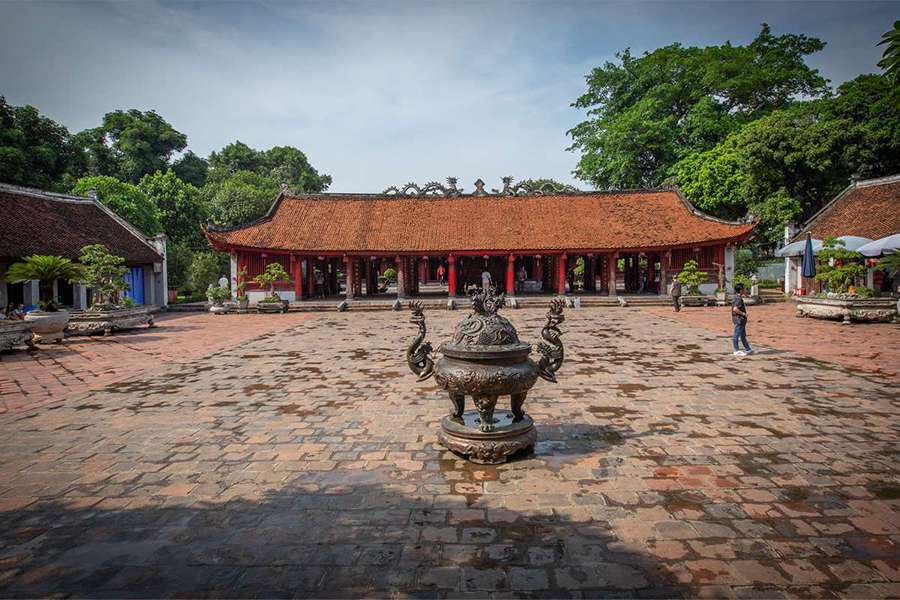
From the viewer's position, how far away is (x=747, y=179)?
28.9 metres

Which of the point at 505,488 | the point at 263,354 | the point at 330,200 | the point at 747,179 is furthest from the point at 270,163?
the point at 505,488

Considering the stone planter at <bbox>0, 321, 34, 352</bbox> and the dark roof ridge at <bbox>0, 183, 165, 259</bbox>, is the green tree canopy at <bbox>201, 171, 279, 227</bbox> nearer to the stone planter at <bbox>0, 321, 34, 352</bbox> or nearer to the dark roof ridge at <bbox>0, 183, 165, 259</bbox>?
the dark roof ridge at <bbox>0, 183, 165, 259</bbox>

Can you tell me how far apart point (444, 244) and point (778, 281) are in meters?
21.9

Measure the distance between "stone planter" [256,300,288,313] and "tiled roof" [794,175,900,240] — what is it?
25612 mm

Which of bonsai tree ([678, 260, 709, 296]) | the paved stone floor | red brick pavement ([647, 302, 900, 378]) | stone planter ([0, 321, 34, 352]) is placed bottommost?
the paved stone floor

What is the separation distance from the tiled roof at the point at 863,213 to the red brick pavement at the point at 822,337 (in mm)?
6980

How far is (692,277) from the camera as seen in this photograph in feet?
72.6

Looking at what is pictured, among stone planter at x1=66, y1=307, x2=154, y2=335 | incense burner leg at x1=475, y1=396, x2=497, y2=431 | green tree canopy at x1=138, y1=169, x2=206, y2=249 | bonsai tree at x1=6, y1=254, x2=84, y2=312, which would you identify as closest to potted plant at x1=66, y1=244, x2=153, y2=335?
stone planter at x1=66, y1=307, x2=154, y2=335

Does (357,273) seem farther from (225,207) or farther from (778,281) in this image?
(778,281)

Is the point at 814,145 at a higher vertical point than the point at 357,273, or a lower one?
higher

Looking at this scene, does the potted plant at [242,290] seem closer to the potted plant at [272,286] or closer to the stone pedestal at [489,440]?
the potted plant at [272,286]

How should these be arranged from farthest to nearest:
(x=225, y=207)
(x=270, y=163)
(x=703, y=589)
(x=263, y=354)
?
(x=270, y=163), (x=225, y=207), (x=263, y=354), (x=703, y=589)

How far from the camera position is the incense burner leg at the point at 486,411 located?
16.6 feet

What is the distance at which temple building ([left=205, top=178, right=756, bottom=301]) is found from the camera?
963 inches
